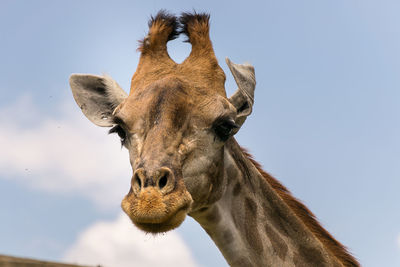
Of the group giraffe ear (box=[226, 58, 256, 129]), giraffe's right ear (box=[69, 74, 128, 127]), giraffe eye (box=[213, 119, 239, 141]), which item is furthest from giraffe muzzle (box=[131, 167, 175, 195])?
giraffe's right ear (box=[69, 74, 128, 127])

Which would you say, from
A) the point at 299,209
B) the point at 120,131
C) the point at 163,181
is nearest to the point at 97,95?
the point at 120,131

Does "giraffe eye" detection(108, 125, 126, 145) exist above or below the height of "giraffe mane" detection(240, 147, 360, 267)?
above

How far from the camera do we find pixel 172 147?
6750mm

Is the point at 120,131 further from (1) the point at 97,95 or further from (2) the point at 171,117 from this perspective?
(1) the point at 97,95

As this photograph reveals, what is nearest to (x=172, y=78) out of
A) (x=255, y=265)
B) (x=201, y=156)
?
(x=201, y=156)

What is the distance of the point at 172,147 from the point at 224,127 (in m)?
1.05

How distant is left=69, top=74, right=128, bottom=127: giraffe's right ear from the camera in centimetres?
870

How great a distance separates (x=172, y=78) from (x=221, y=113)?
0.96 m

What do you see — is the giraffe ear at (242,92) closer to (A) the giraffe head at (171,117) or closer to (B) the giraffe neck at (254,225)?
(A) the giraffe head at (171,117)

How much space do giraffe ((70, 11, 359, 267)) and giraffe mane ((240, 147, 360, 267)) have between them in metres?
0.02

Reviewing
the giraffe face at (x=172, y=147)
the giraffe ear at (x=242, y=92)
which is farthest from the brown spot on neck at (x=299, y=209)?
the giraffe face at (x=172, y=147)

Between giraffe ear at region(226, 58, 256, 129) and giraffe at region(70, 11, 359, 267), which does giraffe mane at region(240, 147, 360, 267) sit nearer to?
giraffe at region(70, 11, 359, 267)

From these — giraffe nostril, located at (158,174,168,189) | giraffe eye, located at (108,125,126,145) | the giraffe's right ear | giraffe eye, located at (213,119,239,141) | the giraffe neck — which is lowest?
the giraffe neck

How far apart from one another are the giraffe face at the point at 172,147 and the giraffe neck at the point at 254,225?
0.42 meters
